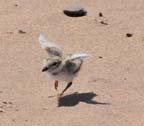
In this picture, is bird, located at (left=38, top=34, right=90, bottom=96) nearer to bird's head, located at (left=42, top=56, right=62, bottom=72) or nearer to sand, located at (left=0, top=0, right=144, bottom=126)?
bird's head, located at (left=42, top=56, right=62, bottom=72)

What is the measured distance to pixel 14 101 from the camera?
7613 mm

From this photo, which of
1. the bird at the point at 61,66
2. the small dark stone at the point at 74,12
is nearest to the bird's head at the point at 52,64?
the bird at the point at 61,66

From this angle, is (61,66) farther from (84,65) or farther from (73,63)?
(84,65)

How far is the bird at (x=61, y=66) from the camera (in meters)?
7.62

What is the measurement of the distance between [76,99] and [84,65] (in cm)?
90

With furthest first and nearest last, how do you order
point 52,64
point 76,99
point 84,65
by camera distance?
point 84,65 < point 76,99 < point 52,64

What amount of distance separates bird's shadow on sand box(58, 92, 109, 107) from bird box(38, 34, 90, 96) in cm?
9

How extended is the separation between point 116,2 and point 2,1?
1.79 metres

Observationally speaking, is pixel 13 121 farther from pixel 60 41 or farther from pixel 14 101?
pixel 60 41

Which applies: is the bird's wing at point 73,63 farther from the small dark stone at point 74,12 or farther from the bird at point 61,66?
the small dark stone at point 74,12

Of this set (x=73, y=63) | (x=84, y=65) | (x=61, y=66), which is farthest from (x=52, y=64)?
(x=84, y=65)

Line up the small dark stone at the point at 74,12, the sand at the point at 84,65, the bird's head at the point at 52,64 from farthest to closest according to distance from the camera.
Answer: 1. the small dark stone at the point at 74,12
2. the bird's head at the point at 52,64
3. the sand at the point at 84,65

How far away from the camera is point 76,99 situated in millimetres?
7816

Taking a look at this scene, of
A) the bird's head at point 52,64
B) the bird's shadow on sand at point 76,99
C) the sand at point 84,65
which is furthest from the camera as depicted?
the bird's shadow on sand at point 76,99
